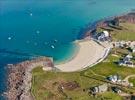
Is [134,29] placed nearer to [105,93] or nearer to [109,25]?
[109,25]

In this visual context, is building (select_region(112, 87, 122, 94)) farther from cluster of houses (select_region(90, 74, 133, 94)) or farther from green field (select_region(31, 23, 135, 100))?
green field (select_region(31, 23, 135, 100))

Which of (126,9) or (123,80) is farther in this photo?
(126,9)

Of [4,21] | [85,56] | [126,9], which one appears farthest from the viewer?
[126,9]

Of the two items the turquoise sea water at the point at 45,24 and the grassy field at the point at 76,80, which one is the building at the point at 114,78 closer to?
the grassy field at the point at 76,80

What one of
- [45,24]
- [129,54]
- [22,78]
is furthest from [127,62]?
[45,24]

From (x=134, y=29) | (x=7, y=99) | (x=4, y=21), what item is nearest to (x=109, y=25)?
(x=134, y=29)

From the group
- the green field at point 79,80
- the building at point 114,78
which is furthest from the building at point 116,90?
the building at point 114,78
